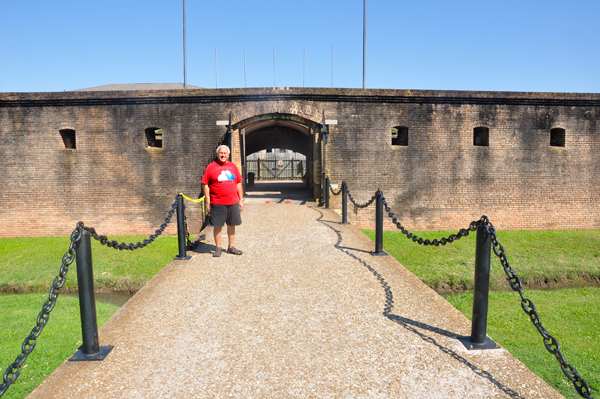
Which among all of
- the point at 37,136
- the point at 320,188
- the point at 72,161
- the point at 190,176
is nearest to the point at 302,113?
the point at 320,188

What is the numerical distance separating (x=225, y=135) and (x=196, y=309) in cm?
894

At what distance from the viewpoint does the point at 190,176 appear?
497 inches

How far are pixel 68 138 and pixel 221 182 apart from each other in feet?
32.0

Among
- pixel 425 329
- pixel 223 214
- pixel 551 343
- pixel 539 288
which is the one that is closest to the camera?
pixel 551 343

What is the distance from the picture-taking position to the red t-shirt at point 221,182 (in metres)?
5.86

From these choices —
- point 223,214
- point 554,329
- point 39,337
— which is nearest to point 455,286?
point 554,329

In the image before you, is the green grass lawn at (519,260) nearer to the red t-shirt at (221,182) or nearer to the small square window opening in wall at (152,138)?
the red t-shirt at (221,182)

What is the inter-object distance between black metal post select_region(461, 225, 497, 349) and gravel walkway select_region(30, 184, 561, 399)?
108 mm

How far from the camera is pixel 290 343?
325cm

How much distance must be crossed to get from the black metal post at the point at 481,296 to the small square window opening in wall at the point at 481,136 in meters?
11.2

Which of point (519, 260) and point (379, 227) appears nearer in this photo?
point (379, 227)

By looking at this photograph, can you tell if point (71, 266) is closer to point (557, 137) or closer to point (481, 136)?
point (481, 136)

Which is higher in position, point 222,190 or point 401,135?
point 401,135

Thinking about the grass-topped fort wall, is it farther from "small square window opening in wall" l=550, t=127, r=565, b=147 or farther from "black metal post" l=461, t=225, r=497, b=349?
"black metal post" l=461, t=225, r=497, b=349
